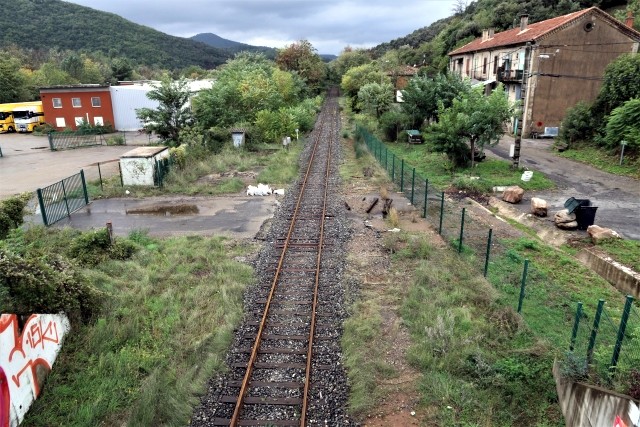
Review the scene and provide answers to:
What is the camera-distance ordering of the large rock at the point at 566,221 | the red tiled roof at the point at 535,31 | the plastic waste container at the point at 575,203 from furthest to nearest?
1. the red tiled roof at the point at 535,31
2. the large rock at the point at 566,221
3. the plastic waste container at the point at 575,203

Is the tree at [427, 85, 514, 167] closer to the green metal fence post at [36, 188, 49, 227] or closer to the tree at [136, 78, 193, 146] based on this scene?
the tree at [136, 78, 193, 146]

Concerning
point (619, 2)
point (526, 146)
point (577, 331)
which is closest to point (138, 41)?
point (619, 2)

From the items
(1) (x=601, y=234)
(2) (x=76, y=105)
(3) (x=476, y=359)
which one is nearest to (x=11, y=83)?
(2) (x=76, y=105)

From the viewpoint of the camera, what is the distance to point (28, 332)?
724 centimetres

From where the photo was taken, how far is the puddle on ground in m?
18.2

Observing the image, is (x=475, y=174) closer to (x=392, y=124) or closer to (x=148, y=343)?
(x=392, y=124)

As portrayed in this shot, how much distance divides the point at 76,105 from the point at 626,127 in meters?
48.7

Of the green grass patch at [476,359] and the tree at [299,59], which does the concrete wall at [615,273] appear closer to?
the green grass patch at [476,359]

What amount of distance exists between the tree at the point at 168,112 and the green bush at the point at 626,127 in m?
25.6

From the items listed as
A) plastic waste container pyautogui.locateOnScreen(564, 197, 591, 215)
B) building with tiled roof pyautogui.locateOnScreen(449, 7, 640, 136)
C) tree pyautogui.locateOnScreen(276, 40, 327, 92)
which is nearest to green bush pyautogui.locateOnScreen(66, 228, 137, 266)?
plastic waste container pyautogui.locateOnScreen(564, 197, 591, 215)

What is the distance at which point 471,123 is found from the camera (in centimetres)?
2281

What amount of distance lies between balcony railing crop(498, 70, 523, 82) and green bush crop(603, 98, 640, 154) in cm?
1118

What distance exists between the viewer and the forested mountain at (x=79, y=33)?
11150cm

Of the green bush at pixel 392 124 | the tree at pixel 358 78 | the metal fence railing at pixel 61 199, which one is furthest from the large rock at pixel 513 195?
the tree at pixel 358 78
